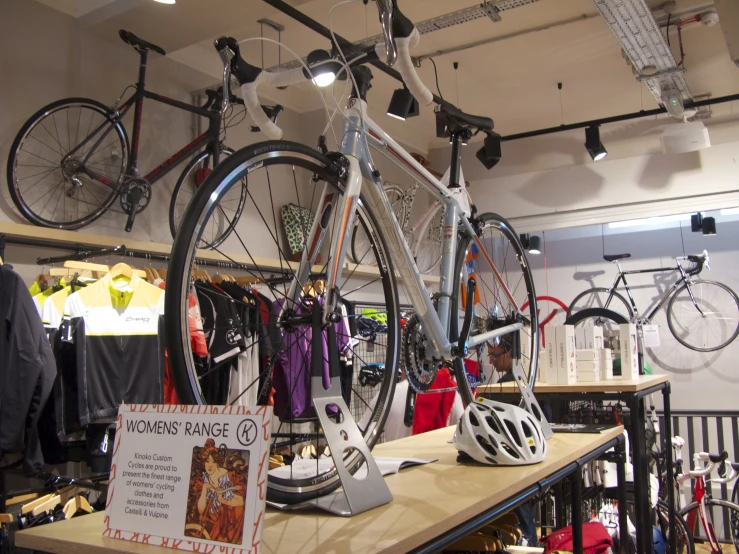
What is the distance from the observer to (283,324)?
122 centimetres

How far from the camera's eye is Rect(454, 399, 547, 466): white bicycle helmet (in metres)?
1.49

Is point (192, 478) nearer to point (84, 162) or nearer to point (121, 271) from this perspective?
point (121, 271)

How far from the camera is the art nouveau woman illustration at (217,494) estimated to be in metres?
0.81

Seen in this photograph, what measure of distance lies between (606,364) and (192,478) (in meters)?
2.84

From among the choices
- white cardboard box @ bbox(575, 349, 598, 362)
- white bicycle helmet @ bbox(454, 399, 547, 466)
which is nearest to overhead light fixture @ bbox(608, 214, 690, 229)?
white cardboard box @ bbox(575, 349, 598, 362)

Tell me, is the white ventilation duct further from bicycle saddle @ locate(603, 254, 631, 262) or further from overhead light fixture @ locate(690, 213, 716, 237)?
bicycle saddle @ locate(603, 254, 631, 262)

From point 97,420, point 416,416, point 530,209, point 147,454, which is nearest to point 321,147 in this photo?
point 147,454

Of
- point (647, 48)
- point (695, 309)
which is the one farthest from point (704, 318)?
point (647, 48)

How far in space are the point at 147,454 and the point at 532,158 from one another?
6.57 m

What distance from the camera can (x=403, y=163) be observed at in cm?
180

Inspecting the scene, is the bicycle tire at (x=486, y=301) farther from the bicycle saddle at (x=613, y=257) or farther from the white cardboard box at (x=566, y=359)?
the bicycle saddle at (x=613, y=257)

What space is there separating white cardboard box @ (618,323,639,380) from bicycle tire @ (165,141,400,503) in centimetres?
219

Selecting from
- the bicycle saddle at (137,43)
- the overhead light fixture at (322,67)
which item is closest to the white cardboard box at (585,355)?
the overhead light fixture at (322,67)

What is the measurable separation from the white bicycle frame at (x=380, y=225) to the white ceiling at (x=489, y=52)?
Answer: 1922 mm
